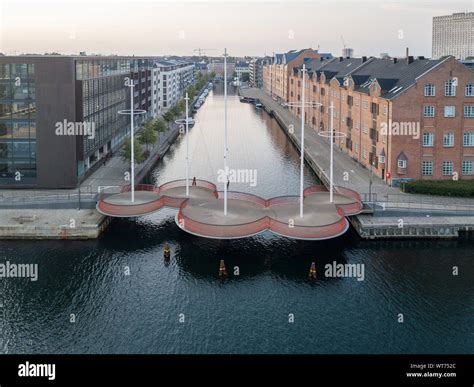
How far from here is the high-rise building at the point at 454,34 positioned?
14943 cm

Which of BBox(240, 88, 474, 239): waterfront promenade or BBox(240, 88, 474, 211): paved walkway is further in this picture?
BBox(240, 88, 474, 211): paved walkway

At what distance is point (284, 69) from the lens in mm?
116625

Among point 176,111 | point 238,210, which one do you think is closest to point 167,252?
point 238,210

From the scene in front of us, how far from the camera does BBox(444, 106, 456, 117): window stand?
4597 cm

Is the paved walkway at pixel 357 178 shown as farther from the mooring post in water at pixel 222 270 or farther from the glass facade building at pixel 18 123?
the glass facade building at pixel 18 123

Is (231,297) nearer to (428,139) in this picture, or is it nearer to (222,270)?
(222,270)

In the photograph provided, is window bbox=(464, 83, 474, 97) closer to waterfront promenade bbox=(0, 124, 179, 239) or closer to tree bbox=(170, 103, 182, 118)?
waterfront promenade bbox=(0, 124, 179, 239)

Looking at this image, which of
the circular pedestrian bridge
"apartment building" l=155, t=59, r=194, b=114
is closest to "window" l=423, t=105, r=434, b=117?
the circular pedestrian bridge

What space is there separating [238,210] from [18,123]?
18985 millimetres

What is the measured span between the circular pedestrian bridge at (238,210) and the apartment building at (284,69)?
7161 centimetres

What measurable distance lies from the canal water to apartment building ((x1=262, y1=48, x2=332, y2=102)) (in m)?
77.1

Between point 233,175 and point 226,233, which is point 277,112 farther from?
point 226,233

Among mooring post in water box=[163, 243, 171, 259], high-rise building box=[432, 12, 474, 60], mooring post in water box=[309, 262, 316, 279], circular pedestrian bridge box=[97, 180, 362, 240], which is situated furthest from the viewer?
high-rise building box=[432, 12, 474, 60]
